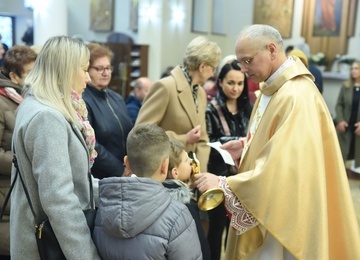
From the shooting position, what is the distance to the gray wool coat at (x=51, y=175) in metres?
1.51

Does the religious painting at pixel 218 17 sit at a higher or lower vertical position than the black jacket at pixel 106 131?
higher

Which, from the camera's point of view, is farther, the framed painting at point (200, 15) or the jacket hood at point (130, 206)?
the framed painting at point (200, 15)

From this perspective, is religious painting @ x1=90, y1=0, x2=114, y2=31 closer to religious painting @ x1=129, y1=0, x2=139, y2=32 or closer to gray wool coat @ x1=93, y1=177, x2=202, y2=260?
religious painting @ x1=129, y1=0, x2=139, y2=32

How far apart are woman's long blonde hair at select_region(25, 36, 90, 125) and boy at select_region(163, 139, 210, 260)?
16.2 inches

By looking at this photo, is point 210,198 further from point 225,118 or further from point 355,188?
point 355,188

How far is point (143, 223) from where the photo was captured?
4.82ft

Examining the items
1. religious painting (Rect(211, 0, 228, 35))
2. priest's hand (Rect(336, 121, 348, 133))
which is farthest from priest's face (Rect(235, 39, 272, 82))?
religious painting (Rect(211, 0, 228, 35))

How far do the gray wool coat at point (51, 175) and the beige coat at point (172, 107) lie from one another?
1.06 metres

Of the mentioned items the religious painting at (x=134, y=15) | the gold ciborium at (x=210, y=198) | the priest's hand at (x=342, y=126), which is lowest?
the priest's hand at (x=342, y=126)

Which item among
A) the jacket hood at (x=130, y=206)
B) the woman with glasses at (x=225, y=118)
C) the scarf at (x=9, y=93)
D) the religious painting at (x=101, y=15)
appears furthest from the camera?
the religious painting at (x=101, y=15)

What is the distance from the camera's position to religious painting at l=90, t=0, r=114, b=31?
424 inches

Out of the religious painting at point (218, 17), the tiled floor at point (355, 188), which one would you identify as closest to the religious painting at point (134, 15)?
the religious painting at point (218, 17)

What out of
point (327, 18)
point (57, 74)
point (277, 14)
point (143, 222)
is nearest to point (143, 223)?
point (143, 222)

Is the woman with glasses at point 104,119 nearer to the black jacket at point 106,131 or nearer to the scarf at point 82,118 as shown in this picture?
the black jacket at point 106,131
